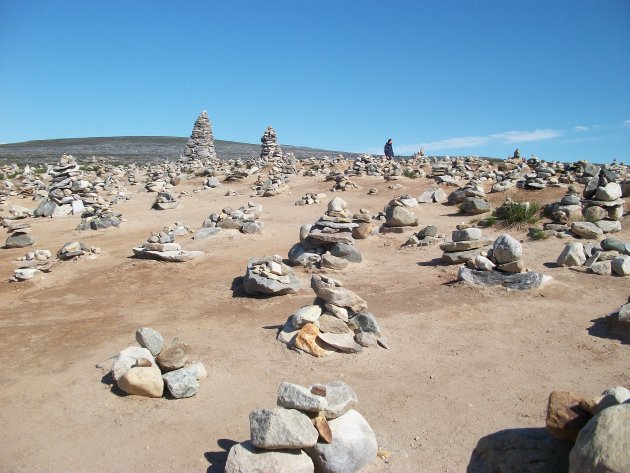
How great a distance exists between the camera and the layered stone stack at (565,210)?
12.0 m

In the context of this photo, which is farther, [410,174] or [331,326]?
[410,174]

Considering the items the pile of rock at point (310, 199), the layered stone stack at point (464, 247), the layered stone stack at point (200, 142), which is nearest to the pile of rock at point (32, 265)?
the layered stone stack at point (464, 247)

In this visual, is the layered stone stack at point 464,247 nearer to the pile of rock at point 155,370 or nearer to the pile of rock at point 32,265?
the pile of rock at point 155,370

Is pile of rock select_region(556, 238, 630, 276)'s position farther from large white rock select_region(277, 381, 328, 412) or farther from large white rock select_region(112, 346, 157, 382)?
large white rock select_region(112, 346, 157, 382)

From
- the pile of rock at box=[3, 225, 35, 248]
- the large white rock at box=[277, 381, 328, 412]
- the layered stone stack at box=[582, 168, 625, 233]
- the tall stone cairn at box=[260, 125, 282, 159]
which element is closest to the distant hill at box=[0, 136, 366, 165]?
the tall stone cairn at box=[260, 125, 282, 159]

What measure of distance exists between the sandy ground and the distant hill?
38.8 metres

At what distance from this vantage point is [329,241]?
10172 mm

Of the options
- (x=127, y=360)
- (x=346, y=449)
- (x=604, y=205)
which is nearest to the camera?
(x=346, y=449)

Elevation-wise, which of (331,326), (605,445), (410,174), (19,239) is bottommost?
(19,239)

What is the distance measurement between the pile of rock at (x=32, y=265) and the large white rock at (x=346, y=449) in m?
8.76

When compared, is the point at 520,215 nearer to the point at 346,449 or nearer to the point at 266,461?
the point at 346,449

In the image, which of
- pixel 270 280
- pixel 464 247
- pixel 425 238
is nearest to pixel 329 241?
pixel 270 280

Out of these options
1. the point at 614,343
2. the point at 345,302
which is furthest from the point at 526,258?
the point at 345,302

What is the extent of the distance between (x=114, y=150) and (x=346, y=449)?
190 feet
